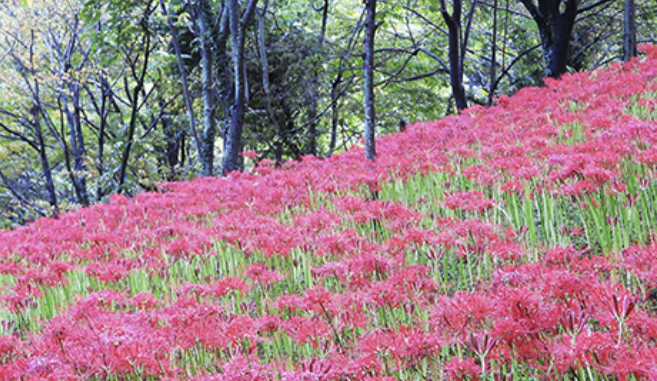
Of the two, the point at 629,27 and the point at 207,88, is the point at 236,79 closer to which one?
the point at 207,88

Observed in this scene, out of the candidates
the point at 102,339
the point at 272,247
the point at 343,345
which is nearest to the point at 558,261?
the point at 343,345

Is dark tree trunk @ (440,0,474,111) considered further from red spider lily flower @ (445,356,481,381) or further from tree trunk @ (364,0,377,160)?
red spider lily flower @ (445,356,481,381)

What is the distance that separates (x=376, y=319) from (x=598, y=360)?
110 centimetres

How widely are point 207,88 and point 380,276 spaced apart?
783 cm

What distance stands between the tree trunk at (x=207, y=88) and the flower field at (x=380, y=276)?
135 inches

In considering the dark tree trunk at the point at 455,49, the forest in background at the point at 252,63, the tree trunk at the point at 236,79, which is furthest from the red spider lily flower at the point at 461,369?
the dark tree trunk at the point at 455,49

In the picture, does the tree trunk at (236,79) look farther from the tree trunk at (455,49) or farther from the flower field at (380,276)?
the tree trunk at (455,49)

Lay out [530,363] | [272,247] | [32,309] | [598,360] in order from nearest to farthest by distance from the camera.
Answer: [598,360], [530,363], [272,247], [32,309]

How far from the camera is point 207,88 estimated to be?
973 cm

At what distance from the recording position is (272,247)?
3.26 meters

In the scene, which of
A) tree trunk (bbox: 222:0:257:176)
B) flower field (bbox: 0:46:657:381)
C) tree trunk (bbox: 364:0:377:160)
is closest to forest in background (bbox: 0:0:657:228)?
tree trunk (bbox: 222:0:257:176)

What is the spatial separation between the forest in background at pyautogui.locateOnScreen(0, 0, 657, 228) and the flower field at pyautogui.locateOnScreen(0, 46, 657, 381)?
13.9ft

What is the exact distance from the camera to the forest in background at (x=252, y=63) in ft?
32.9

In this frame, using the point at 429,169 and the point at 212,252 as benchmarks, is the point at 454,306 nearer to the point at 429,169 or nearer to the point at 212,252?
the point at 212,252
